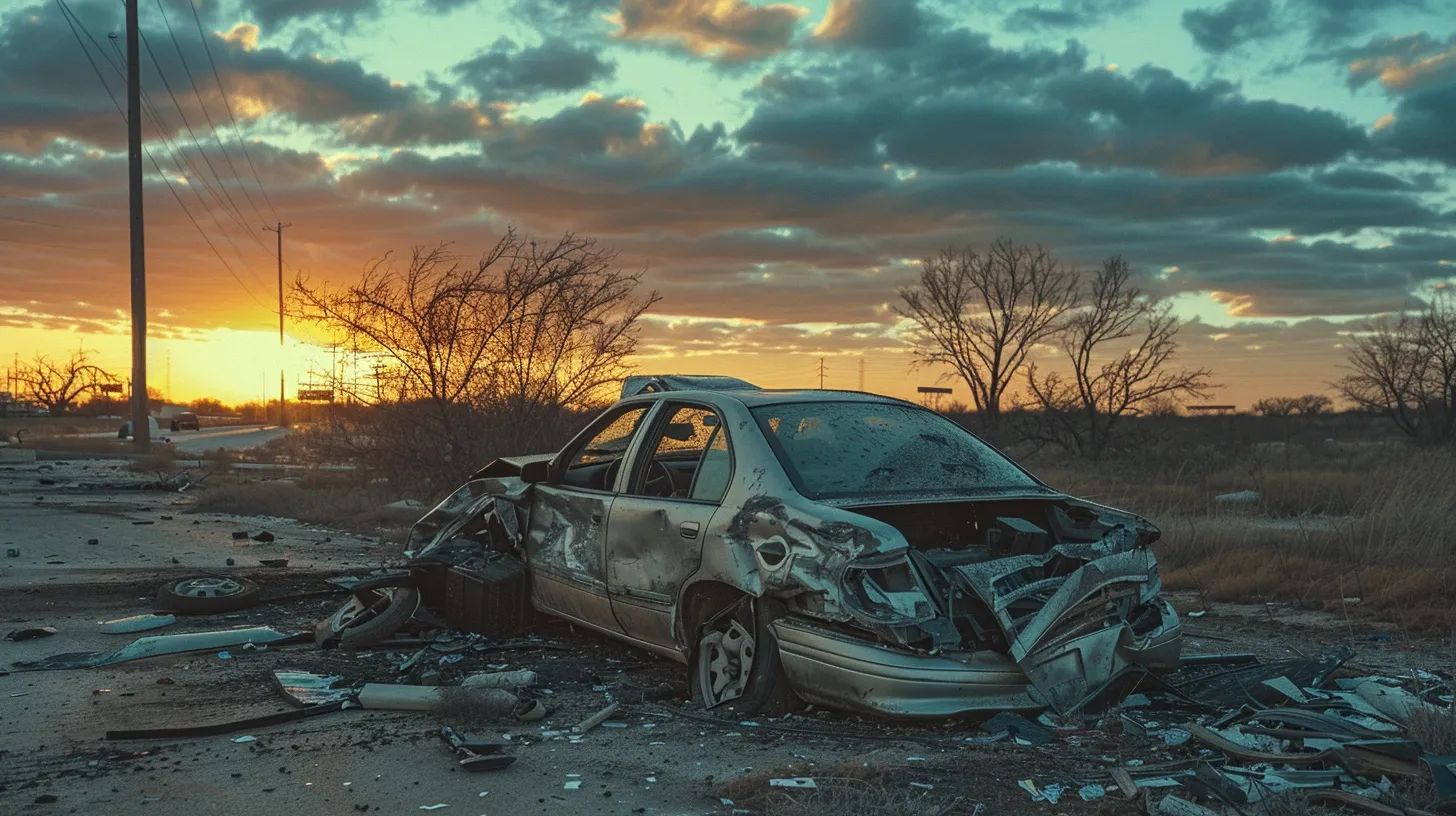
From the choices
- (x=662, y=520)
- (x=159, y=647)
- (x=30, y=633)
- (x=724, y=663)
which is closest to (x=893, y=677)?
(x=724, y=663)

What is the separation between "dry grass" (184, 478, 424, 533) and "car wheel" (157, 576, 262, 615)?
648 cm

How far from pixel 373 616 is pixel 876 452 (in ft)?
11.7

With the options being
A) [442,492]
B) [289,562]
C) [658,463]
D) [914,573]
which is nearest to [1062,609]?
[914,573]

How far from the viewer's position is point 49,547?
41.4 ft

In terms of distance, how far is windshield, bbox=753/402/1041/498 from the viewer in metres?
5.36

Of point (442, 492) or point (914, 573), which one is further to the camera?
point (442, 492)

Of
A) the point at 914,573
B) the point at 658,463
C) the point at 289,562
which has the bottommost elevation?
the point at 289,562

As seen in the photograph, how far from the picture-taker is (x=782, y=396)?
607 centimetres

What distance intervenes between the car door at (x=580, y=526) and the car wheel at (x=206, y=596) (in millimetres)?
2740

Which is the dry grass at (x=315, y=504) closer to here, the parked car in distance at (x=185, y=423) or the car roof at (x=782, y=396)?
the car roof at (x=782, y=396)

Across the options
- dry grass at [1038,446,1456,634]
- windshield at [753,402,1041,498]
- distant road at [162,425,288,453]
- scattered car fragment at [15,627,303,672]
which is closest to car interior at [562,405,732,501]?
windshield at [753,402,1041,498]

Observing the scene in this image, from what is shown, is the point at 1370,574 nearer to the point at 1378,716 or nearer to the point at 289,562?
the point at 1378,716

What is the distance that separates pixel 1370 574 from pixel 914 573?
6.63 metres

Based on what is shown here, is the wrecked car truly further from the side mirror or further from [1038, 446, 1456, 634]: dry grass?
[1038, 446, 1456, 634]: dry grass
